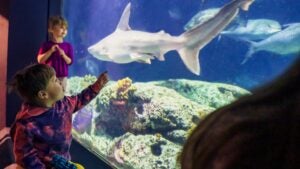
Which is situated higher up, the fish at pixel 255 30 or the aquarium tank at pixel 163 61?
the fish at pixel 255 30

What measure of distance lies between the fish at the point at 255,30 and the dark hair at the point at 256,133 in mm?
2098

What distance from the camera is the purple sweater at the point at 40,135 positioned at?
10.1 feet

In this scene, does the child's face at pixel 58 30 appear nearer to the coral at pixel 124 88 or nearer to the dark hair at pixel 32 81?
the coral at pixel 124 88

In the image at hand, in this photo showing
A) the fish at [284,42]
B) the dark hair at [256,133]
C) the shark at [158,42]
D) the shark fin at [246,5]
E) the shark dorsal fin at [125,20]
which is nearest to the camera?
the dark hair at [256,133]

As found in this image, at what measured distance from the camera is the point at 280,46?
2.46 metres

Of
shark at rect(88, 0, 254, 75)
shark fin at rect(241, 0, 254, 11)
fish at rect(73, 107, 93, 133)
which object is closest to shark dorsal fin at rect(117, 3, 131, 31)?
shark at rect(88, 0, 254, 75)

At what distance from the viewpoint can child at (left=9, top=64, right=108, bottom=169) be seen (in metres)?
3.09

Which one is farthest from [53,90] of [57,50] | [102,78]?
[57,50]

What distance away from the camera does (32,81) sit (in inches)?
124

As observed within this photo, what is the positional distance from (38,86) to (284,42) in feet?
5.46

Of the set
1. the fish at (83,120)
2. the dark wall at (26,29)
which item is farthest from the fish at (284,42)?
the dark wall at (26,29)

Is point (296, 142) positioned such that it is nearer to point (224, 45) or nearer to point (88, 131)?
point (224, 45)

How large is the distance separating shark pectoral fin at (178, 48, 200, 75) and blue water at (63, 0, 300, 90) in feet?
0.15

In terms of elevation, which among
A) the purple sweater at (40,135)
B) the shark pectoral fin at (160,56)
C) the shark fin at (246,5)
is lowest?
the purple sweater at (40,135)
